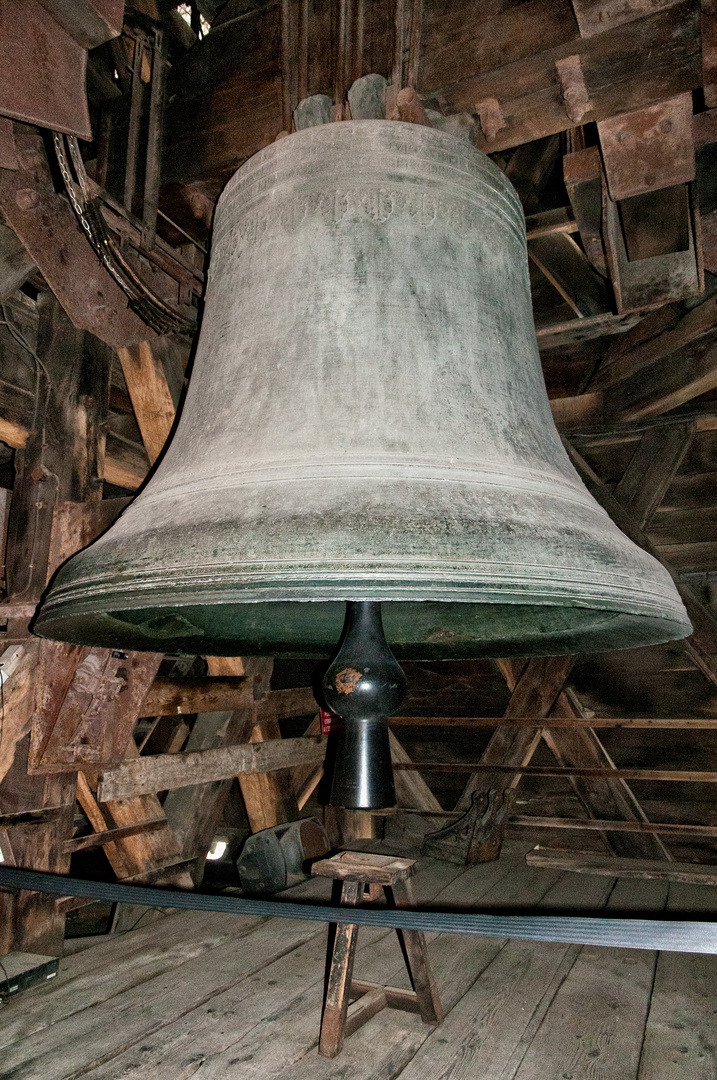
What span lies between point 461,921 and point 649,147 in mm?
1625

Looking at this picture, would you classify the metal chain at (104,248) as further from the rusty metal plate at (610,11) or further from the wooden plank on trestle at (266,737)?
the wooden plank on trestle at (266,737)

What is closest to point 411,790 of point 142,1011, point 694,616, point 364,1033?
point 694,616

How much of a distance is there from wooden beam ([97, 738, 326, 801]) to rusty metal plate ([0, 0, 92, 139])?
2.00 m

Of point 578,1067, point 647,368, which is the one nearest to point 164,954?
point 578,1067

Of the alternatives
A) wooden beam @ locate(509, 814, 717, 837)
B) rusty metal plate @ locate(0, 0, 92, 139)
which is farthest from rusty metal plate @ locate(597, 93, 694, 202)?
wooden beam @ locate(509, 814, 717, 837)

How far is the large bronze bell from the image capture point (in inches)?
39.0

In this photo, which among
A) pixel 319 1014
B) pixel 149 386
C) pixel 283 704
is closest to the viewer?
pixel 319 1014

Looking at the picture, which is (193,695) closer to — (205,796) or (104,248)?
(205,796)

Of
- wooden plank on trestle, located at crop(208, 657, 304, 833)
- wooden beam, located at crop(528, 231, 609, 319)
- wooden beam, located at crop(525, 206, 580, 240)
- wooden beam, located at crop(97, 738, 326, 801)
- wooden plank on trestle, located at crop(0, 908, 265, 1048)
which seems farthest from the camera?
wooden beam, located at crop(528, 231, 609, 319)

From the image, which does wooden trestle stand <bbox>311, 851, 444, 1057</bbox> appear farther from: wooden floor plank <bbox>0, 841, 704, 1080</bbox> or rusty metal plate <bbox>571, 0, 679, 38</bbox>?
rusty metal plate <bbox>571, 0, 679, 38</bbox>

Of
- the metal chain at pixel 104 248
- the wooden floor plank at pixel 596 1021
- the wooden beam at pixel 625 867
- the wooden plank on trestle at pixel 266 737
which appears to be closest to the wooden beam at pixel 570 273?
the metal chain at pixel 104 248

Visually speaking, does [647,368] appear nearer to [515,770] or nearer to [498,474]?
[515,770]

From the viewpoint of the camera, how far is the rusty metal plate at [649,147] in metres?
1.62

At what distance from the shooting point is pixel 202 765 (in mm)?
3059
